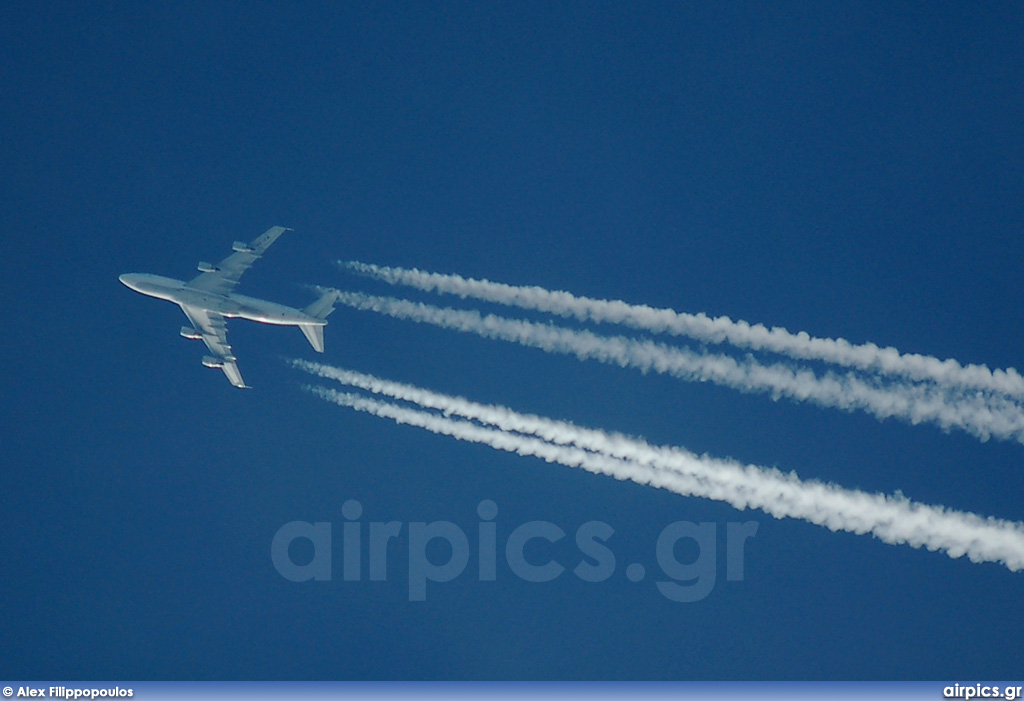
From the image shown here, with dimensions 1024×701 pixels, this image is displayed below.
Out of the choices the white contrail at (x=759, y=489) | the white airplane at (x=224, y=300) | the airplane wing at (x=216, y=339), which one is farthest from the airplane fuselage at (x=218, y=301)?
the white contrail at (x=759, y=489)

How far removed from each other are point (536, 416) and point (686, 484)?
838cm

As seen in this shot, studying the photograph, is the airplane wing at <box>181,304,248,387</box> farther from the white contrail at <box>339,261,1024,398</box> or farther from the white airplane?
the white contrail at <box>339,261,1024,398</box>

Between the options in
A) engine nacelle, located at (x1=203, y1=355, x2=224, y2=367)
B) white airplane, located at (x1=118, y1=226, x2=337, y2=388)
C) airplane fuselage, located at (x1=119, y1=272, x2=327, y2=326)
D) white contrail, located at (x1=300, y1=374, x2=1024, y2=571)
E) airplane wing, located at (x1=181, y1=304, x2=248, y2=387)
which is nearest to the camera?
white contrail, located at (x1=300, y1=374, x2=1024, y2=571)

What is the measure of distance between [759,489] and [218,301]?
30.4 metres

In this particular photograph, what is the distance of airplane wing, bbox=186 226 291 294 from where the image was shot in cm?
5247

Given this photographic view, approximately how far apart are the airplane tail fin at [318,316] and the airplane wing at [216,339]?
18.3 feet

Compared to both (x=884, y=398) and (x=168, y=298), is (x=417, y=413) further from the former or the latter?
(x=884, y=398)

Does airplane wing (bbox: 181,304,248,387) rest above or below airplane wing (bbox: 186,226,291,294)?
below

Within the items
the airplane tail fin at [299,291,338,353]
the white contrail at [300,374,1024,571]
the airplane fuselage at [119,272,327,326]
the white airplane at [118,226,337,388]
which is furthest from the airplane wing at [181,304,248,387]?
the white contrail at [300,374,1024,571]

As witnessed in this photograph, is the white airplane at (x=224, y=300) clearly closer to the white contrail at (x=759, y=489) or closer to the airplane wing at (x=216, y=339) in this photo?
the airplane wing at (x=216, y=339)

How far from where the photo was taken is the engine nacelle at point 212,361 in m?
55.5

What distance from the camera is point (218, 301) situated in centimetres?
5178

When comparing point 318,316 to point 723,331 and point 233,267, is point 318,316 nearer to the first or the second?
point 233,267

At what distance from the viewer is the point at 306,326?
51406 millimetres
